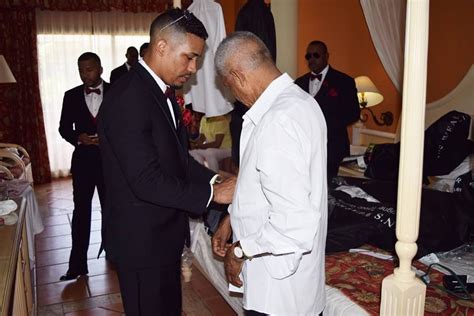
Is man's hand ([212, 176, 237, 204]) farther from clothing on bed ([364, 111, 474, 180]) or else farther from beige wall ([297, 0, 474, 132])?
beige wall ([297, 0, 474, 132])

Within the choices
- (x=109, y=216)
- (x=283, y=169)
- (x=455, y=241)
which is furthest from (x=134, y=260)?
(x=455, y=241)

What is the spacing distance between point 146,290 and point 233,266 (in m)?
0.41

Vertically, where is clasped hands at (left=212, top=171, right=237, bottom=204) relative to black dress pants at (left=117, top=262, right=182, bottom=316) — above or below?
above

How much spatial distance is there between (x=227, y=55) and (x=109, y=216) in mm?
751

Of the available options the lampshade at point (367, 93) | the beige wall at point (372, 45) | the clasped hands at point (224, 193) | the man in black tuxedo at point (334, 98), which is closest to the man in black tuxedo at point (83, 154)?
the man in black tuxedo at point (334, 98)

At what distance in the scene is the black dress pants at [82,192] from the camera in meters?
3.28

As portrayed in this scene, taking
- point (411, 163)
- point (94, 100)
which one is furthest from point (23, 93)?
point (411, 163)

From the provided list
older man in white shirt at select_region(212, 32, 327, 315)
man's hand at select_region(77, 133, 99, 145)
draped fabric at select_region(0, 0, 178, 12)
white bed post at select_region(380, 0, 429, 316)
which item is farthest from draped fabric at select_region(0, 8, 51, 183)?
white bed post at select_region(380, 0, 429, 316)

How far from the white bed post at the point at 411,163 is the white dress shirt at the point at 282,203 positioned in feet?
0.78

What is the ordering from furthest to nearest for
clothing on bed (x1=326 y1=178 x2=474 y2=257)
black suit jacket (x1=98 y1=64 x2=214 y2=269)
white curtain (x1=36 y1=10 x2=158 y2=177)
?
white curtain (x1=36 y1=10 x2=158 y2=177), clothing on bed (x1=326 y1=178 x2=474 y2=257), black suit jacket (x1=98 y1=64 x2=214 y2=269)

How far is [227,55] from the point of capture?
1.41 meters

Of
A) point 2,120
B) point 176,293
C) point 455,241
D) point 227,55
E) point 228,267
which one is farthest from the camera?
point 2,120

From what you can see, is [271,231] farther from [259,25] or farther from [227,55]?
[259,25]

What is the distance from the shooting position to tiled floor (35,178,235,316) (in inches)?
112
